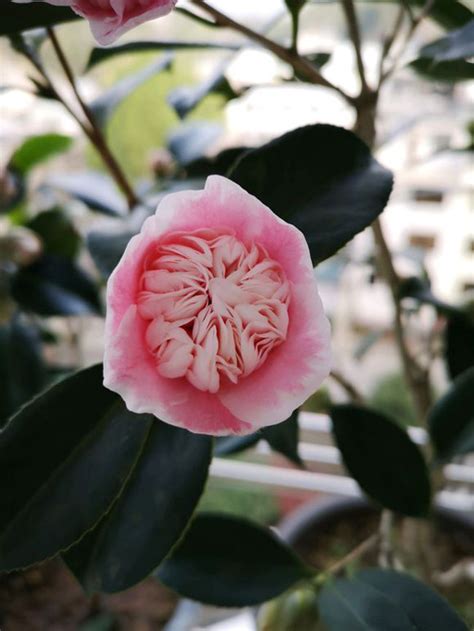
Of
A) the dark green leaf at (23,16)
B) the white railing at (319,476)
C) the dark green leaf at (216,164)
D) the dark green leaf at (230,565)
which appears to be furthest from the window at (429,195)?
the dark green leaf at (23,16)

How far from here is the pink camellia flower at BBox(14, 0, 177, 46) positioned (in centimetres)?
34

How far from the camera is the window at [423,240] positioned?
1659 mm

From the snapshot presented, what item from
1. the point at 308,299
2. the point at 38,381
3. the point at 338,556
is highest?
the point at 308,299

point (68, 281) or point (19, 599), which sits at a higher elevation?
point (68, 281)

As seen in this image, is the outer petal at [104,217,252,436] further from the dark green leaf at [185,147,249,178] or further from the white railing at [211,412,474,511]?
the white railing at [211,412,474,511]

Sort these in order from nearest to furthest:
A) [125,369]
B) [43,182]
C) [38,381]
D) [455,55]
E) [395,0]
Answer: [125,369], [455,55], [395,0], [38,381], [43,182]

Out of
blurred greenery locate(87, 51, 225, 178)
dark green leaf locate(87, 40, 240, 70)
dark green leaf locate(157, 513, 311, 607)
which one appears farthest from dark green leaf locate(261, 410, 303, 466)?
blurred greenery locate(87, 51, 225, 178)

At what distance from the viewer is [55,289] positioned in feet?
2.88

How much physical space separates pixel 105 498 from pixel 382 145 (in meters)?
0.54

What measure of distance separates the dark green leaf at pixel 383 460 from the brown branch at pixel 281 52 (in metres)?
0.31

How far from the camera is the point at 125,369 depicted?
321 millimetres

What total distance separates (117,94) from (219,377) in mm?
554

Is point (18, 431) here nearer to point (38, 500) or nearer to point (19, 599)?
point (38, 500)

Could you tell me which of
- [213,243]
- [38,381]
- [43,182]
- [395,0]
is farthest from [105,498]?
[43,182]
